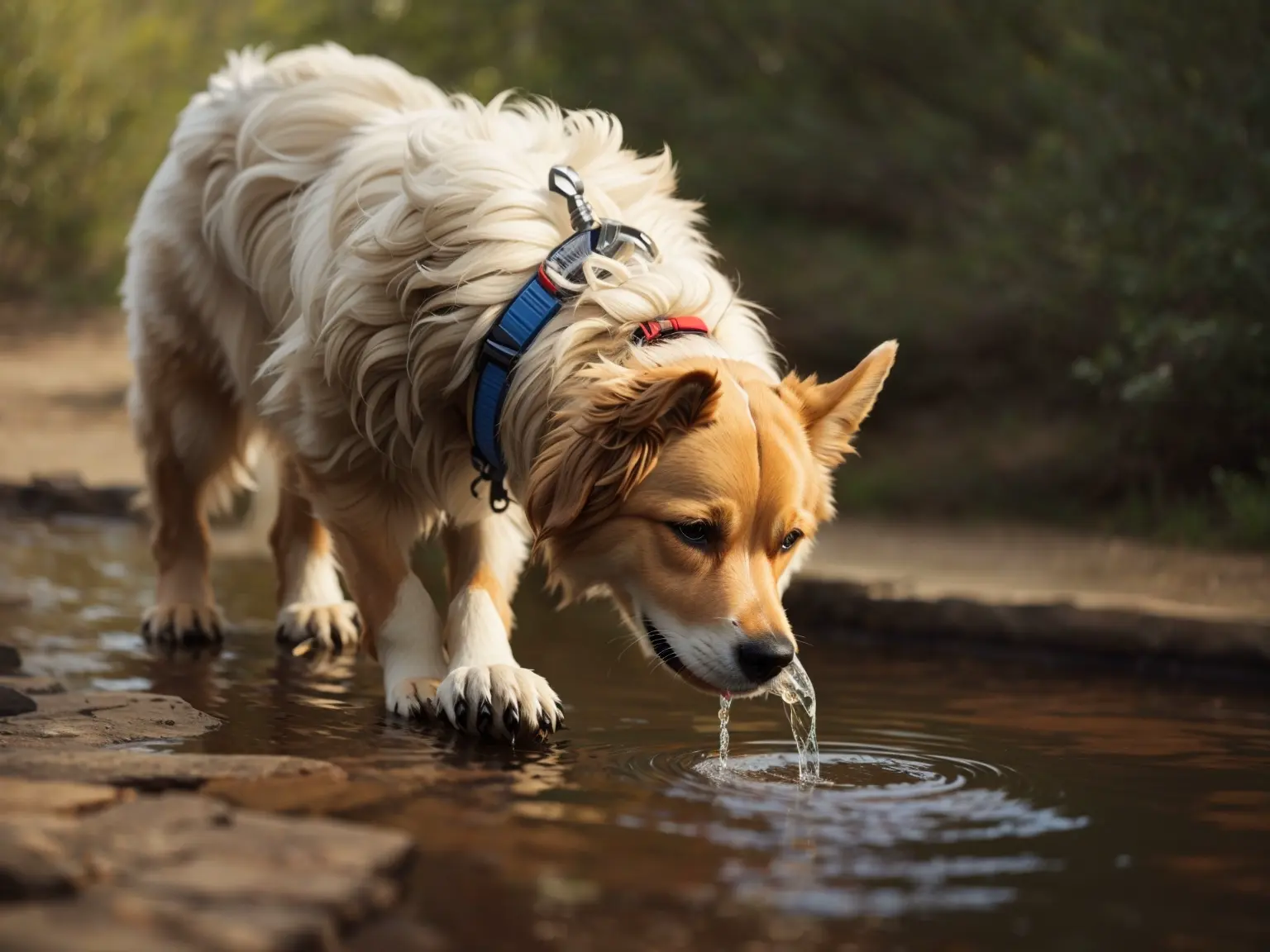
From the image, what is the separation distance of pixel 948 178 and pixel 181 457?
6.58 meters

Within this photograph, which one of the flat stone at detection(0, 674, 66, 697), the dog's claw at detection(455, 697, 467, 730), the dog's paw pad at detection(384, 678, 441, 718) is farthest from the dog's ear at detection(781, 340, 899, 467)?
the flat stone at detection(0, 674, 66, 697)

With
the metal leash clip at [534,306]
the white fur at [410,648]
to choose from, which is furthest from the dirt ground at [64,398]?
the metal leash clip at [534,306]

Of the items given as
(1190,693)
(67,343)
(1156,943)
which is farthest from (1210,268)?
(67,343)

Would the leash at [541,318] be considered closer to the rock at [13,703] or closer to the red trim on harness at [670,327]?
the red trim on harness at [670,327]

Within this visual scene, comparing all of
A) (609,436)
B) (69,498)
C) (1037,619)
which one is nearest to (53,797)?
(609,436)

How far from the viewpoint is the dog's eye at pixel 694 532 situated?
4.01 metres

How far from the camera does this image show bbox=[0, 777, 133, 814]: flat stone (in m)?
3.14

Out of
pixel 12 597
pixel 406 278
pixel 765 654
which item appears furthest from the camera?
pixel 12 597

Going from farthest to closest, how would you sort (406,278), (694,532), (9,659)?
(9,659) → (406,278) → (694,532)

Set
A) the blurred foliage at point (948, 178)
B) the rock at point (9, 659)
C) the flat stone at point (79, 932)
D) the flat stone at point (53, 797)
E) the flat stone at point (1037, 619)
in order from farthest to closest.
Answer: the blurred foliage at point (948, 178) → the flat stone at point (1037, 619) → the rock at point (9, 659) → the flat stone at point (53, 797) → the flat stone at point (79, 932)

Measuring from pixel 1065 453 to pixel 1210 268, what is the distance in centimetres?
203

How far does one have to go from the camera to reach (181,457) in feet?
20.1

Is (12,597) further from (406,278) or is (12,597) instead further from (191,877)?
(191,877)

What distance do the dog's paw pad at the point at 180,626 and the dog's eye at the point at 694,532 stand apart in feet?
8.12
